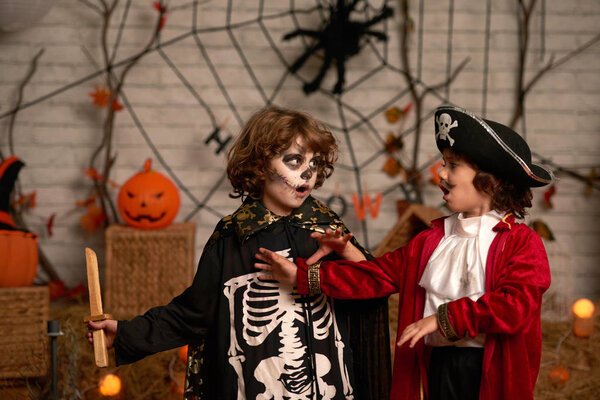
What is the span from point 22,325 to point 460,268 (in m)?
2.18

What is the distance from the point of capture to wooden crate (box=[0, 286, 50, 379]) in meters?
2.93

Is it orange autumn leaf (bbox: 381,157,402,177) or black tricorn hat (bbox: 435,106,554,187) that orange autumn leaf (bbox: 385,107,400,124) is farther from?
black tricorn hat (bbox: 435,106,554,187)

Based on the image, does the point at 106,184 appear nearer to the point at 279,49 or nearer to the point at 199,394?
the point at 279,49

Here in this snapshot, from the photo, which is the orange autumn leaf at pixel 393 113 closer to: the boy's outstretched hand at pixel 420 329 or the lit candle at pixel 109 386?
the lit candle at pixel 109 386

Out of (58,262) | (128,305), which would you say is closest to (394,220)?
(128,305)

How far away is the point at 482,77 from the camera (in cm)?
421

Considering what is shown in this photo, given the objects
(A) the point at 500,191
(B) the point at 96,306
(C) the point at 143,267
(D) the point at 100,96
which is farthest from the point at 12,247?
(A) the point at 500,191

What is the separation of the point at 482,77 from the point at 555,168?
0.75 metres

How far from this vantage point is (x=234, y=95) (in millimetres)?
4188

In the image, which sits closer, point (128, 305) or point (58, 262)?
point (128, 305)

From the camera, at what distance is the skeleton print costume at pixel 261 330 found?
1.86 m

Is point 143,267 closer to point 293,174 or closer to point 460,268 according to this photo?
point 293,174

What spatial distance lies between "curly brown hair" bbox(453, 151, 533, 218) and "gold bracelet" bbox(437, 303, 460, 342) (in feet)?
1.02

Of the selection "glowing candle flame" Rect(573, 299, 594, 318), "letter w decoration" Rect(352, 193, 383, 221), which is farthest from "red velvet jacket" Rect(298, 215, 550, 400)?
"letter w decoration" Rect(352, 193, 383, 221)
